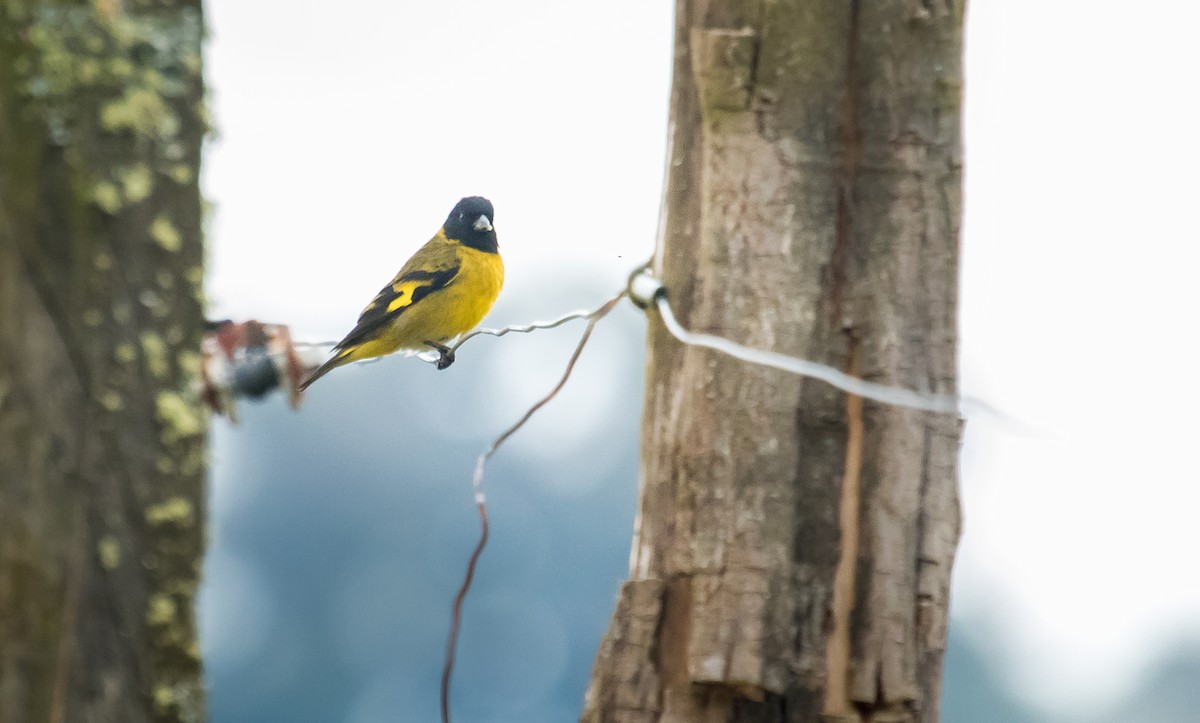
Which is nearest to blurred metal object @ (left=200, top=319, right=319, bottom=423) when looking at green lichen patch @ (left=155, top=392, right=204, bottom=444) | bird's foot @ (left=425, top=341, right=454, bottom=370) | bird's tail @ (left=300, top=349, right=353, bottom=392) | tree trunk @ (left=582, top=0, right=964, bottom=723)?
green lichen patch @ (left=155, top=392, right=204, bottom=444)

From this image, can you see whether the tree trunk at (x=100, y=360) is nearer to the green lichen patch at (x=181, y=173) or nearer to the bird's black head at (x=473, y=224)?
the green lichen patch at (x=181, y=173)

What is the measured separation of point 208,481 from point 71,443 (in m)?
0.25

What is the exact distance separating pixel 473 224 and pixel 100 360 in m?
5.77

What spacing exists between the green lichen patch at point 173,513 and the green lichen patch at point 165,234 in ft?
1.28

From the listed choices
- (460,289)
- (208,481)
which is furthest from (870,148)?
(460,289)

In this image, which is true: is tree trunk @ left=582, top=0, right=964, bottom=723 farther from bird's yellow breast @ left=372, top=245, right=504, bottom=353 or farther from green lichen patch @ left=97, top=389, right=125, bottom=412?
bird's yellow breast @ left=372, top=245, right=504, bottom=353

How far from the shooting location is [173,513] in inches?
87.8

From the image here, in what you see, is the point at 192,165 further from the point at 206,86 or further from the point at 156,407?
the point at 156,407

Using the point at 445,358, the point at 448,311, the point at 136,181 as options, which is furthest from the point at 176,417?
the point at 448,311

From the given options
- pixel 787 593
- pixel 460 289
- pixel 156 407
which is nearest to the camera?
pixel 156 407

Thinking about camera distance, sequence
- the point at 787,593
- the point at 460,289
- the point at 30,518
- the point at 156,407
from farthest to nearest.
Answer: the point at 460,289 < the point at 787,593 < the point at 156,407 < the point at 30,518

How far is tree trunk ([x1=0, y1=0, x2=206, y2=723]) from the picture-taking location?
208cm

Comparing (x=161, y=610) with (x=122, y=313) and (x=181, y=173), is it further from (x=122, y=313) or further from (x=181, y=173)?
(x=181, y=173)

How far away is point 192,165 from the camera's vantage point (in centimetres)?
229
